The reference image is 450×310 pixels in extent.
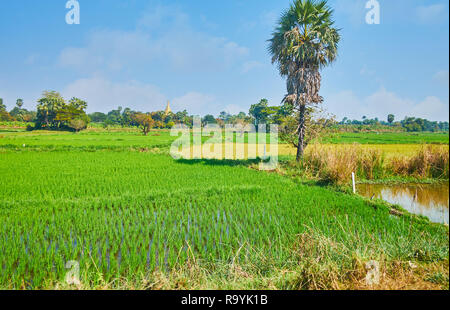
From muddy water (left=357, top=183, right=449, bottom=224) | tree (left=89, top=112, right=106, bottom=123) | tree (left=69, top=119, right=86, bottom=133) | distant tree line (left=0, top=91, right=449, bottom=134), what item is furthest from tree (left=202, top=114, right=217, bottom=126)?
muddy water (left=357, top=183, right=449, bottom=224)

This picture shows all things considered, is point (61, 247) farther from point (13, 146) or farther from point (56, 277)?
point (13, 146)

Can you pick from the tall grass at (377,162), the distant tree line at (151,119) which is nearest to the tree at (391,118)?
the distant tree line at (151,119)

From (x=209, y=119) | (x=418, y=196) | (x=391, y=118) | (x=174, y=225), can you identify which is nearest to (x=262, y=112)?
(x=209, y=119)

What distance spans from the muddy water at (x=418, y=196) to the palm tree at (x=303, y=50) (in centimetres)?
385

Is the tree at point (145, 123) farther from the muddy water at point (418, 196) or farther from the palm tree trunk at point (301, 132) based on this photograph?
the muddy water at point (418, 196)

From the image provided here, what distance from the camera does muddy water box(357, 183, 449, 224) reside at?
5688 mm

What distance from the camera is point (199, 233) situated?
4.45 meters

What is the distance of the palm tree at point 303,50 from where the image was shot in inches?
416

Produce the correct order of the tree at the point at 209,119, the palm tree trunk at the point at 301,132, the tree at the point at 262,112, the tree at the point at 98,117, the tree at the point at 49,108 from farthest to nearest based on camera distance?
the tree at the point at 98,117, the tree at the point at 209,119, the tree at the point at 262,112, the tree at the point at 49,108, the palm tree trunk at the point at 301,132

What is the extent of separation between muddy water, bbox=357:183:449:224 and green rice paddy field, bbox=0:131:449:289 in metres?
0.80

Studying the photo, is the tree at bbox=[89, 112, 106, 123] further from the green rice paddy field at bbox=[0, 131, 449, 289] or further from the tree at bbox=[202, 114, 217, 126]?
the green rice paddy field at bbox=[0, 131, 449, 289]

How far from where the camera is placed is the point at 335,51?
35.6 feet

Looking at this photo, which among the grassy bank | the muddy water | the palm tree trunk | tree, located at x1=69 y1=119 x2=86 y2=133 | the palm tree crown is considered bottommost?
the muddy water
